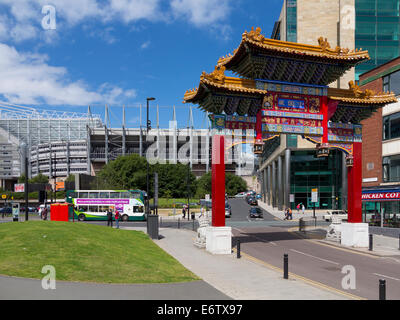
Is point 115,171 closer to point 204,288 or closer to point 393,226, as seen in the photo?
point 393,226

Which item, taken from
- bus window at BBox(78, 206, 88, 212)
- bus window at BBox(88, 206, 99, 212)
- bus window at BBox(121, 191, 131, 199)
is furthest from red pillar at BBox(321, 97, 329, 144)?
bus window at BBox(78, 206, 88, 212)

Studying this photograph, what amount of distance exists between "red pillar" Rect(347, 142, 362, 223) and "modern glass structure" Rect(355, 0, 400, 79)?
2088 inches

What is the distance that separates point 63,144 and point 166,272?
137584 mm

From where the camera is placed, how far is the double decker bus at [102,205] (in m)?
49.6

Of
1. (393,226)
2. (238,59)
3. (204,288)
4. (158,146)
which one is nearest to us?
(204,288)

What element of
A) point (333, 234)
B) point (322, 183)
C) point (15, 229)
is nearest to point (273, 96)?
point (333, 234)

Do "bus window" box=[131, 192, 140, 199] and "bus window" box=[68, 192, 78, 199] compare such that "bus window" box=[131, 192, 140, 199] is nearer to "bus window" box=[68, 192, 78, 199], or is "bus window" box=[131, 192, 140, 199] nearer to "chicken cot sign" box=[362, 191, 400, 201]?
"bus window" box=[68, 192, 78, 199]

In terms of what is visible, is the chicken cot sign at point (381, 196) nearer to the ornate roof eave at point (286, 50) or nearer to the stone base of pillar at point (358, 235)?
the stone base of pillar at point (358, 235)

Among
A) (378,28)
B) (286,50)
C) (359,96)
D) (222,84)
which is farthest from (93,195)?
(378,28)

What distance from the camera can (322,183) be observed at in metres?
73.5

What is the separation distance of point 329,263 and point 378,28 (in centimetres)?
6663

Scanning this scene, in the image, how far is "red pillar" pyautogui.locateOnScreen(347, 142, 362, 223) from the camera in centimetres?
2484

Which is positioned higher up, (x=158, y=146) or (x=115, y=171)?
(x=158, y=146)

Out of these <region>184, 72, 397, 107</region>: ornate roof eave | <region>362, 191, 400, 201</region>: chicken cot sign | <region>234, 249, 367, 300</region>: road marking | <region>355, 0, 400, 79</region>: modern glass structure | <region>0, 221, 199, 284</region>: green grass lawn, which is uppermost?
<region>355, 0, 400, 79</region>: modern glass structure
